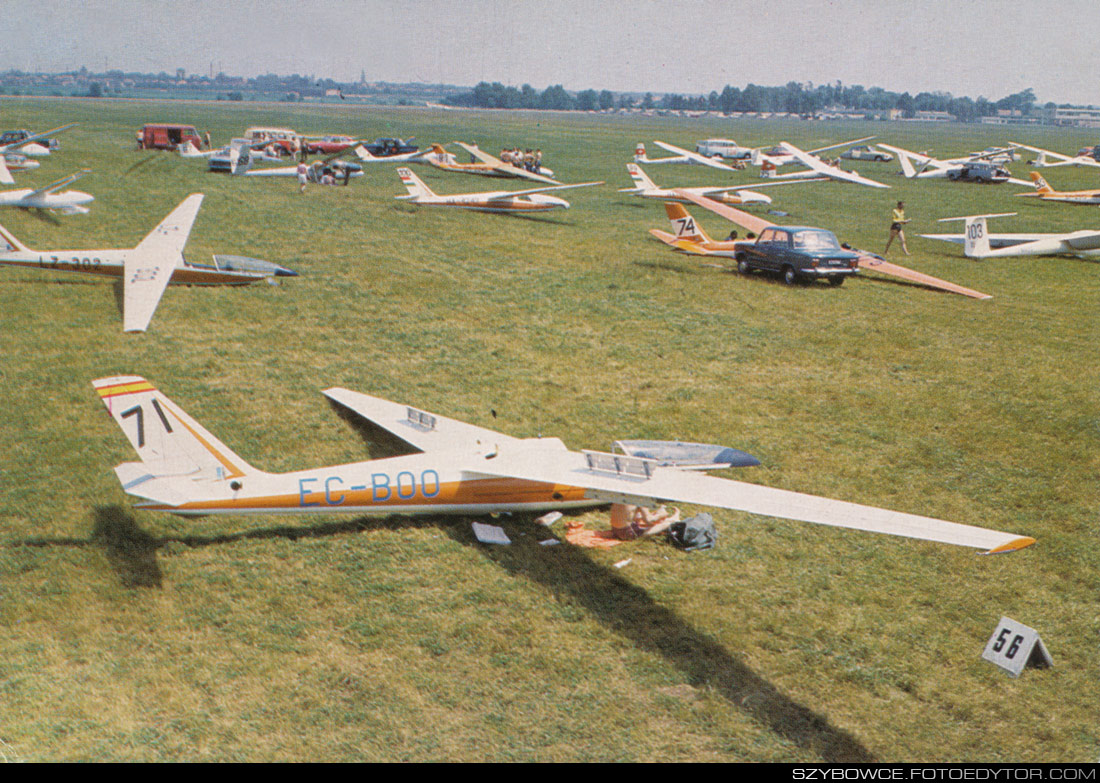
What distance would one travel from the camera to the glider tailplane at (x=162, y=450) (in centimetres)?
974

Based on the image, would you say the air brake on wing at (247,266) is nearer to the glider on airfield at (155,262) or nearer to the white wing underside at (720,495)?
the glider on airfield at (155,262)

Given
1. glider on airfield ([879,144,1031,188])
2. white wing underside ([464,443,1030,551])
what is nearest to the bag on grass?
white wing underside ([464,443,1030,551])

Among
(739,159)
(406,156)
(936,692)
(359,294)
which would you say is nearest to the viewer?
(936,692)

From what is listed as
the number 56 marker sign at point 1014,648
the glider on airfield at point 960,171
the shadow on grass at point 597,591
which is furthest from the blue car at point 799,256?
the glider on airfield at point 960,171

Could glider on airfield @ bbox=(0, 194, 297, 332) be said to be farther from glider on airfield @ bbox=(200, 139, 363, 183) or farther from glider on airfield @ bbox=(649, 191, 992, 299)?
glider on airfield @ bbox=(200, 139, 363, 183)

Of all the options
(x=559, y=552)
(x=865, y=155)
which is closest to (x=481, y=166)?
(x=559, y=552)

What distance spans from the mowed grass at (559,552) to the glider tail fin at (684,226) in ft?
15.9

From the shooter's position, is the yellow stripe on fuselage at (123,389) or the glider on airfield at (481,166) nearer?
the yellow stripe on fuselage at (123,389)

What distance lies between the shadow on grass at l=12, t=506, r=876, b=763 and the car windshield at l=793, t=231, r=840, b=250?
18.4 m

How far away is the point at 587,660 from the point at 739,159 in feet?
230

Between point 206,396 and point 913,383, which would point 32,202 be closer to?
point 206,396

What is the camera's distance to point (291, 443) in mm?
14367

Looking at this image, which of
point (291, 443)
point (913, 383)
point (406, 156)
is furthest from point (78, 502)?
point (406, 156)

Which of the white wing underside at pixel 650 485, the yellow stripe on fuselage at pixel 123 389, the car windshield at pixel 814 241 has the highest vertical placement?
the car windshield at pixel 814 241
